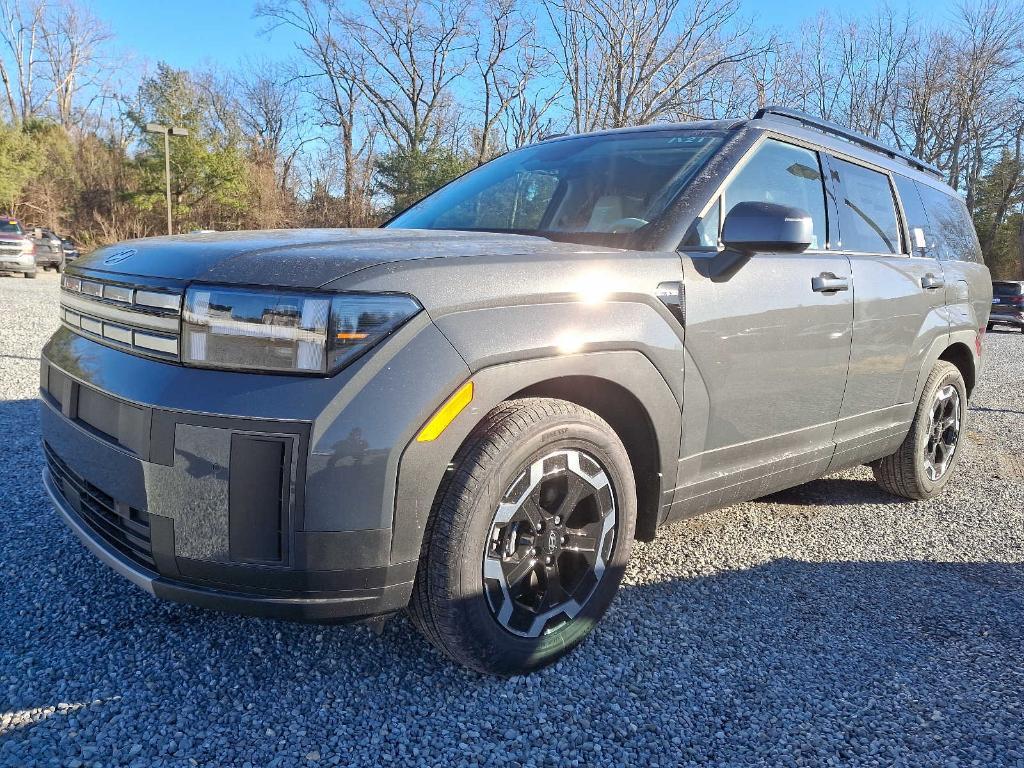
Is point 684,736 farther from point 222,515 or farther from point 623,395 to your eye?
point 222,515

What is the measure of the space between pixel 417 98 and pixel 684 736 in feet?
138

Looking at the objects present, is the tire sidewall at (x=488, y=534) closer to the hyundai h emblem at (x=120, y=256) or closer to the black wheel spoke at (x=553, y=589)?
the black wheel spoke at (x=553, y=589)

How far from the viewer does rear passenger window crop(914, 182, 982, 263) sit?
4.27 meters

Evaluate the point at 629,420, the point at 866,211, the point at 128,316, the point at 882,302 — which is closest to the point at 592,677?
the point at 629,420

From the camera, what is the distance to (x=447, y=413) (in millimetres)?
1933

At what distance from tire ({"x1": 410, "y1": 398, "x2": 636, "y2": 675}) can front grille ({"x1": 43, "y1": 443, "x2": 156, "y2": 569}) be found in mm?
733

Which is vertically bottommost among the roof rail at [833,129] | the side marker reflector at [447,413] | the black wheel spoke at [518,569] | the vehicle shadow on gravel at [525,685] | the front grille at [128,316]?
the vehicle shadow on gravel at [525,685]

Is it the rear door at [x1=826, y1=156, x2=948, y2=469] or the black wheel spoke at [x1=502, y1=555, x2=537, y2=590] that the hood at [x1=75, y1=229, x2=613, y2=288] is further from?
the rear door at [x1=826, y1=156, x2=948, y2=469]

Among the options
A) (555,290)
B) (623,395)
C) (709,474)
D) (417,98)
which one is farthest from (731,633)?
(417,98)

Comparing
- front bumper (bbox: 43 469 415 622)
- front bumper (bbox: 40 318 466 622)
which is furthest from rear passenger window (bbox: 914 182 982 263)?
front bumper (bbox: 43 469 415 622)

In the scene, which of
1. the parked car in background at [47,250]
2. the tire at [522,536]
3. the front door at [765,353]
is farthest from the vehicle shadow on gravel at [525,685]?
the parked car in background at [47,250]

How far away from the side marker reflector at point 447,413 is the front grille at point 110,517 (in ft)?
2.46

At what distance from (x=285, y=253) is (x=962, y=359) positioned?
4.25 m

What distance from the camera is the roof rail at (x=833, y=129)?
3.32m
